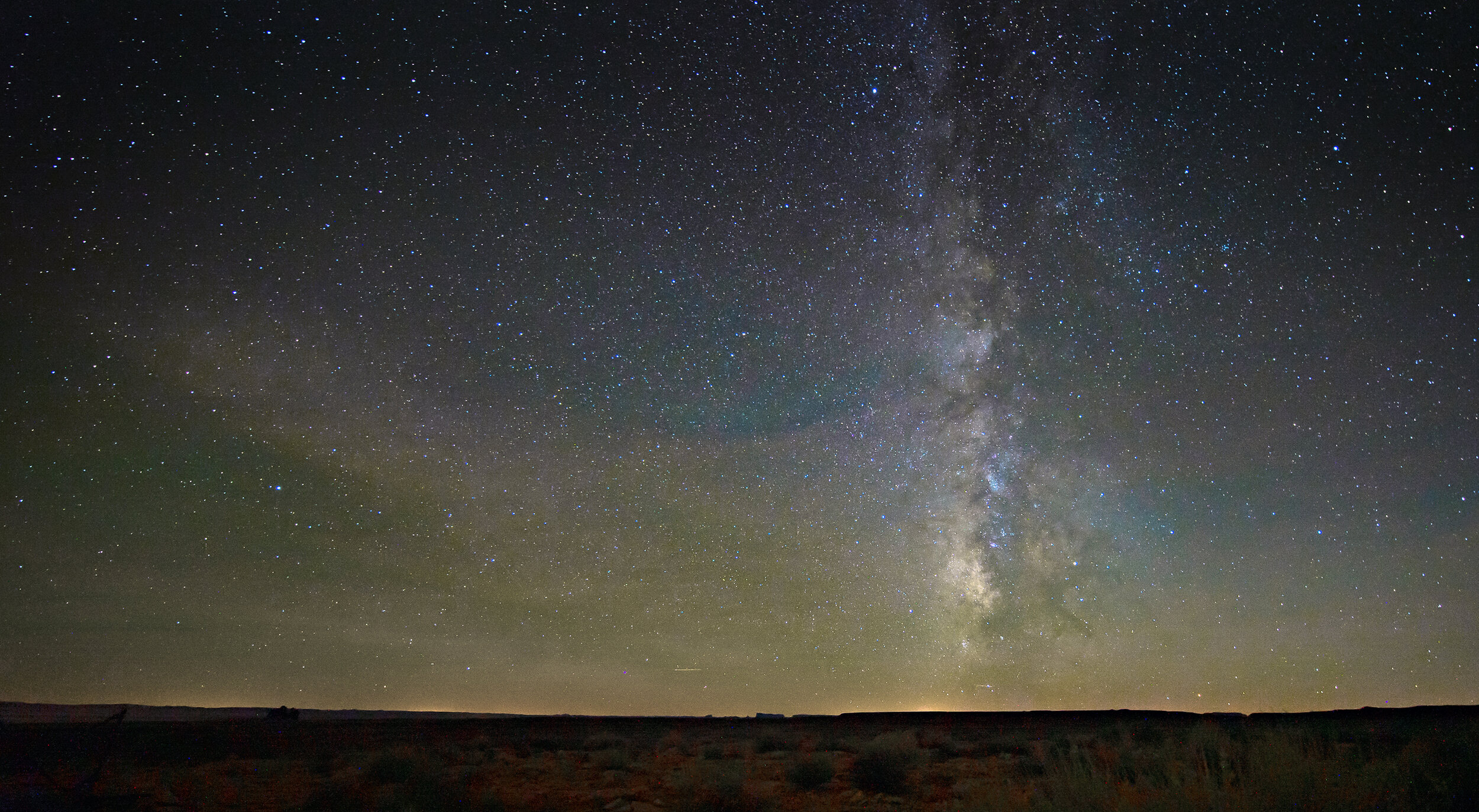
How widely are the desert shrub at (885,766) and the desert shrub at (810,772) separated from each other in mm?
385

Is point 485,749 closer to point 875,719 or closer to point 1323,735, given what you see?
point 875,719

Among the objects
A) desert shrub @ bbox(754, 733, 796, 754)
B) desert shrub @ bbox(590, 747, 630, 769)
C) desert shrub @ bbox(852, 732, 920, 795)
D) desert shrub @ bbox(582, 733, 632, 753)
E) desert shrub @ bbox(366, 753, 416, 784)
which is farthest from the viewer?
desert shrub @ bbox(582, 733, 632, 753)

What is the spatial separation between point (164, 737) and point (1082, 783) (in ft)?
66.5

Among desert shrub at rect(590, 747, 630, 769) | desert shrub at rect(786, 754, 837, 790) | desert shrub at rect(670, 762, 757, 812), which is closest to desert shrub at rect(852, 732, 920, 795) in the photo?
desert shrub at rect(786, 754, 837, 790)

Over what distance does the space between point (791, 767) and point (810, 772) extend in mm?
887

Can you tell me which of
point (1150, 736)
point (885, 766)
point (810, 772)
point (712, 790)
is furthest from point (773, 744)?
point (1150, 736)

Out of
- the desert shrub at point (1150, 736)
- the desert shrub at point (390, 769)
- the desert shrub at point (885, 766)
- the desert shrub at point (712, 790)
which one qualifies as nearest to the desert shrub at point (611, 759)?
the desert shrub at point (712, 790)

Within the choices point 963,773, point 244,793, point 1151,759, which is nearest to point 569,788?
point 244,793

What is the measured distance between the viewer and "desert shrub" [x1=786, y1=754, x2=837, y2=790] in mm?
12133

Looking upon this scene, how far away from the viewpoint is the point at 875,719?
77.6 ft

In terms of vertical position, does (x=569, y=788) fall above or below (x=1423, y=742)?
below

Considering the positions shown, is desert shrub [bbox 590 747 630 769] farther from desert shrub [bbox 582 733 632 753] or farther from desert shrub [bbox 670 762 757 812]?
desert shrub [bbox 670 762 757 812]

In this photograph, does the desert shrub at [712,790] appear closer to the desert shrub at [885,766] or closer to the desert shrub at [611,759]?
the desert shrub at [885,766]

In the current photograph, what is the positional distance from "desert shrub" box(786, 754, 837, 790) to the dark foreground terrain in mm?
37
